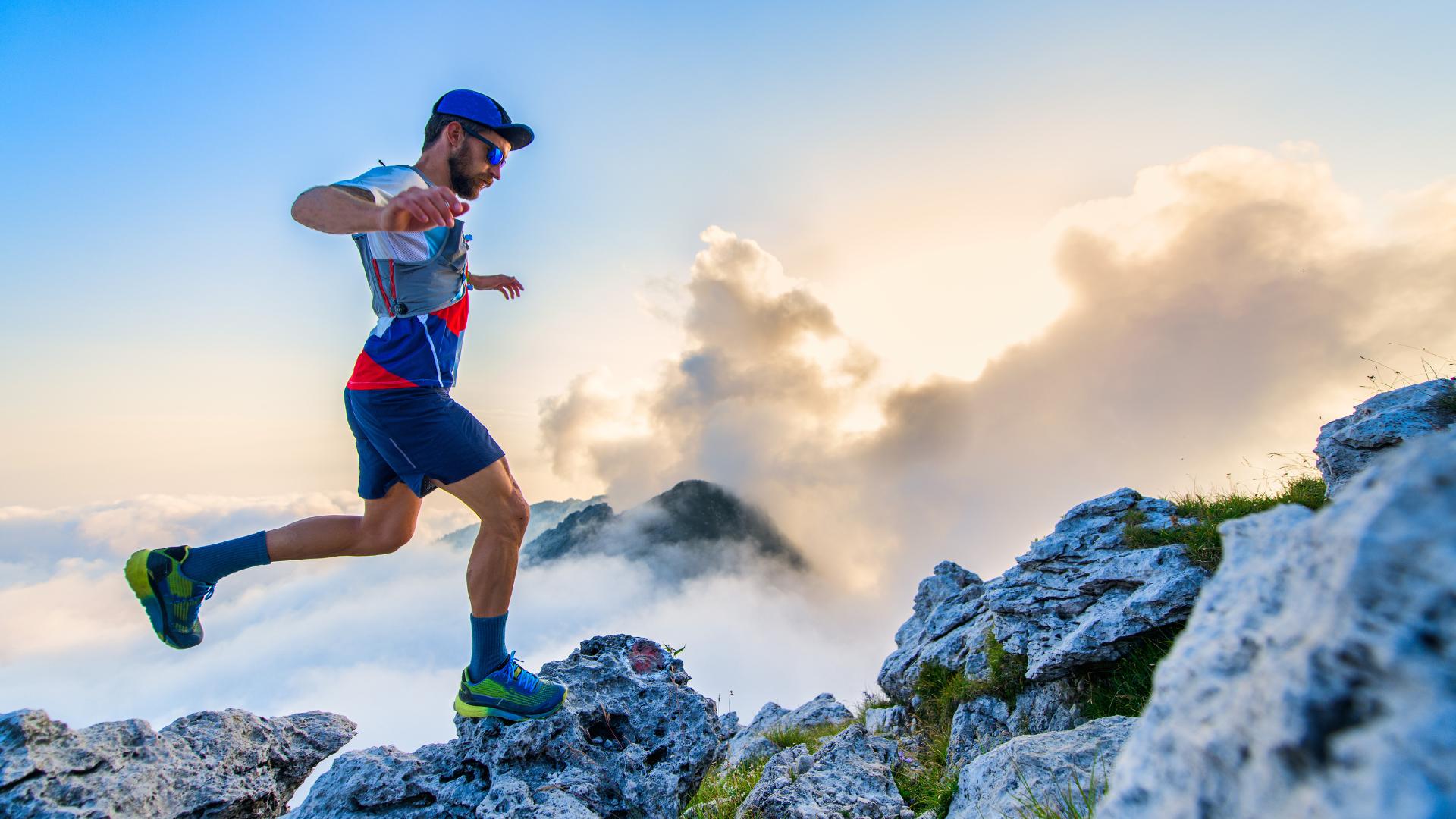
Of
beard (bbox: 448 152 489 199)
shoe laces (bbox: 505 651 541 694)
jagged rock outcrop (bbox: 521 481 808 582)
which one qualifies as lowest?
shoe laces (bbox: 505 651 541 694)

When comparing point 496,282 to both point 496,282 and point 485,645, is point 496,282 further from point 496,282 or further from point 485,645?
point 485,645

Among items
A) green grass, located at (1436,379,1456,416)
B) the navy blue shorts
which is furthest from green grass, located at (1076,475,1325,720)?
the navy blue shorts

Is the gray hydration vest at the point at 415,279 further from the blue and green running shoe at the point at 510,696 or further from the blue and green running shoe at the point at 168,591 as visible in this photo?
the blue and green running shoe at the point at 510,696

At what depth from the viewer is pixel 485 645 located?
5.02 meters

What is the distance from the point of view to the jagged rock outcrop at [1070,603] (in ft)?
21.6

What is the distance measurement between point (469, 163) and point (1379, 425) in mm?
8859

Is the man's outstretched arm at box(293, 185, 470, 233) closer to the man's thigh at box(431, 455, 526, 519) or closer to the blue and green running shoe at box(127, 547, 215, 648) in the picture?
the man's thigh at box(431, 455, 526, 519)

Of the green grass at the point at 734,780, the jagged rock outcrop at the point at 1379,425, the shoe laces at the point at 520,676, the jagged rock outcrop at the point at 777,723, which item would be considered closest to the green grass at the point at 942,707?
the green grass at the point at 734,780

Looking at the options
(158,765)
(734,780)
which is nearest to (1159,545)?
(734,780)

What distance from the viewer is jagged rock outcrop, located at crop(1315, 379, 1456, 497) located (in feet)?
22.3

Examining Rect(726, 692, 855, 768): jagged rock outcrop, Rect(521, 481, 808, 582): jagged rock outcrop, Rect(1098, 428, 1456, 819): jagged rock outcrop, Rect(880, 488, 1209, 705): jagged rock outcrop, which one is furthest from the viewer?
Rect(521, 481, 808, 582): jagged rock outcrop

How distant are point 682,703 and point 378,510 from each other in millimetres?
2886

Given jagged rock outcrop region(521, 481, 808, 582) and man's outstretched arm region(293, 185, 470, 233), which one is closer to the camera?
man's outstretched arm region(293, 185, 470, 233)

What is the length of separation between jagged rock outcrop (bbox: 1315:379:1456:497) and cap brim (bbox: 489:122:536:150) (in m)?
8.28
